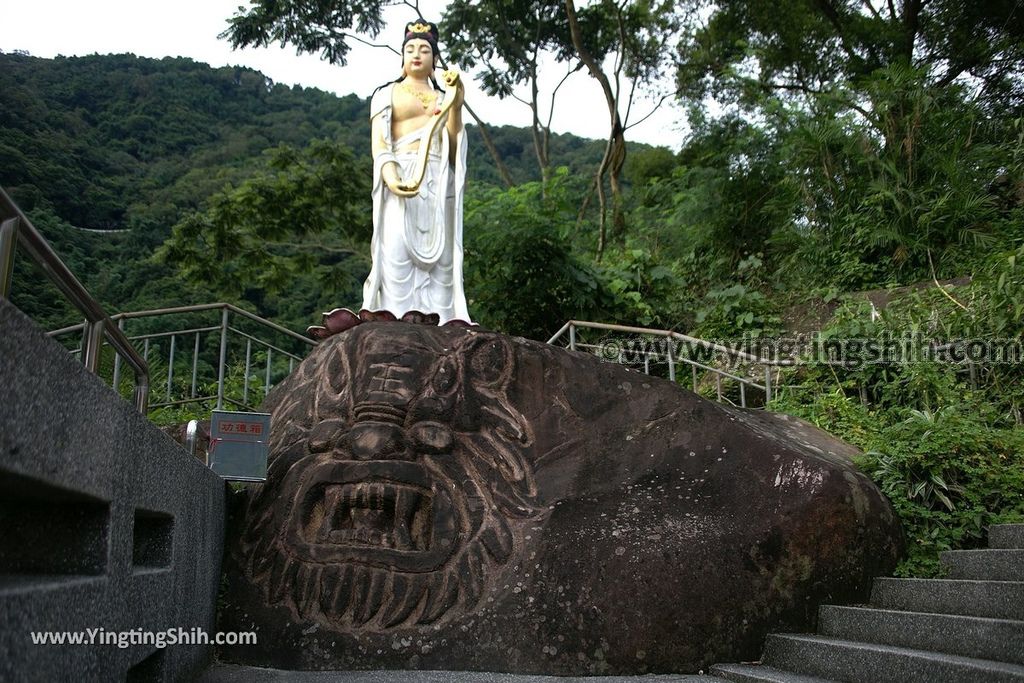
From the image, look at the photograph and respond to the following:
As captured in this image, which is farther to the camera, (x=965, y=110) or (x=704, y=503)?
(x=965, y=110)

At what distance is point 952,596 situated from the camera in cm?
407

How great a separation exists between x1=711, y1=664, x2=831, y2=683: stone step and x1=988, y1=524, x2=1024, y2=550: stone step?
1.47 metres

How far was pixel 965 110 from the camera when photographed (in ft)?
33.3

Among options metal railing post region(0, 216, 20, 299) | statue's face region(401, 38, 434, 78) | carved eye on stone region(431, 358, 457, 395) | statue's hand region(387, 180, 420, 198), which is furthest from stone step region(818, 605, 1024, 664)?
statue's face region(401, 38, 434, 78)

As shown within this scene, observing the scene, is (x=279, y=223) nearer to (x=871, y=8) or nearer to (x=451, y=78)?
(x=451, y=78)

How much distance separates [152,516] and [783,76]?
41.9 feet

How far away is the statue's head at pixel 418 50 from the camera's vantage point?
22.4ft

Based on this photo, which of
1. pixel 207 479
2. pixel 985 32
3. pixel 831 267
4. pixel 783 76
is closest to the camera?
pixel 207 479

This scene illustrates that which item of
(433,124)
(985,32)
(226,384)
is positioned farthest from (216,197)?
(985,32)

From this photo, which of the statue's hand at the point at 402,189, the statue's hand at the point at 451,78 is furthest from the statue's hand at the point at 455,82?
the statue's hand at the point at 402,189

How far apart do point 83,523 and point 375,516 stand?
1912mm

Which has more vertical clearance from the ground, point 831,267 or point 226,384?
point 831,267

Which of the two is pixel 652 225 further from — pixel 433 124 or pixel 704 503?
pixel 704 503

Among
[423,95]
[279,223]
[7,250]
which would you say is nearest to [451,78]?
[423,95]
